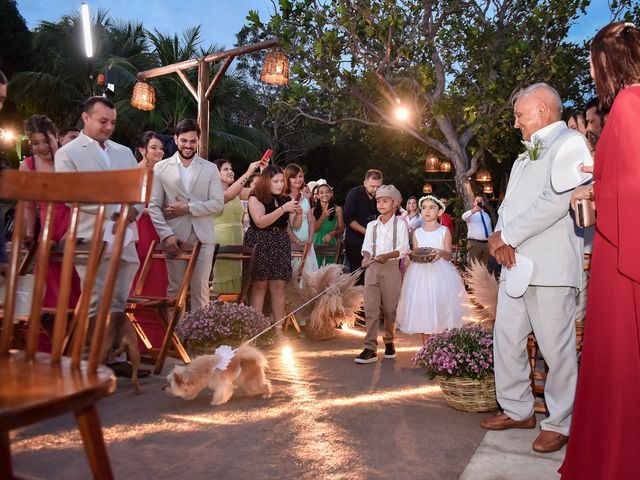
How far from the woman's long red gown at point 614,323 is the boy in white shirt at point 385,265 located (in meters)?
3.19

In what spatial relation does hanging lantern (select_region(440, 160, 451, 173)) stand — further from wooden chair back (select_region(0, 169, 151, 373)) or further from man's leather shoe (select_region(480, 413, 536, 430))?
wooden chair back (select_region(0, 169, 151, 373))

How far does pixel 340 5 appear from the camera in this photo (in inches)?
512

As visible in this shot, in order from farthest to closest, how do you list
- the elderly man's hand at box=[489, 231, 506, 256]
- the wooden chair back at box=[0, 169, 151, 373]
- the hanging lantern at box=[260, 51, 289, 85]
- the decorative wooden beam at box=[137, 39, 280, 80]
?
the hanging lantern at box=[260, 51, 289, 85]
the decorative wooden beam at box=[137, 39, 280, 80]
the elderly man's hand at box=[489, 231, 506, 256]
the wooden chair back at box=[0, 169, 151, 373]

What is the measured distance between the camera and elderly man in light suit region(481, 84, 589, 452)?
3.21m

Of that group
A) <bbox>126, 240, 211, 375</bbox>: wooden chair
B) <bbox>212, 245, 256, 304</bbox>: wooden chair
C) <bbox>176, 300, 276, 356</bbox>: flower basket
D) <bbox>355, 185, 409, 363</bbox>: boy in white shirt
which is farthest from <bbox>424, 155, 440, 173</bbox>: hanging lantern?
<bbox>126, 240, 211, 375</bbox>: wooden chair

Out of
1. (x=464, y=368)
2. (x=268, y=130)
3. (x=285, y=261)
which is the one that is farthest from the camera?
(x=268, y=130)

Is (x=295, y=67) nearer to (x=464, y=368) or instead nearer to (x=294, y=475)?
(x=464, y=368)

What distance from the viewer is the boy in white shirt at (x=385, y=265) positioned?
5605mm

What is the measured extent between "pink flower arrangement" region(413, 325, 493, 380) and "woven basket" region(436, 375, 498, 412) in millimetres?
37

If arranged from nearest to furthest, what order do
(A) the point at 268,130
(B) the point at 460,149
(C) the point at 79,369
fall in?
(C) the point at 79,369 → (B) the point at 460,149 → (A) the point at 268,130

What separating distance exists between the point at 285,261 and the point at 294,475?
362 cm

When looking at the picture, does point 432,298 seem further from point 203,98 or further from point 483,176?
point 483,176

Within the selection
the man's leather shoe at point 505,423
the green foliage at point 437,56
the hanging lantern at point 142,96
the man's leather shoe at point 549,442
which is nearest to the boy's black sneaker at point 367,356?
the man's leather shoe at point 505,423

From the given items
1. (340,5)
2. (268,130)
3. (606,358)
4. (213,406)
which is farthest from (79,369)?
(268,130)
